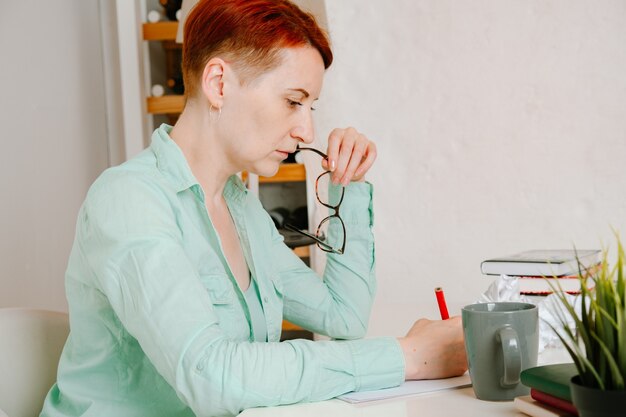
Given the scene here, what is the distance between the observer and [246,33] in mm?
1163

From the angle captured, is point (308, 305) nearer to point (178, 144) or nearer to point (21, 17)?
point (178, 144)

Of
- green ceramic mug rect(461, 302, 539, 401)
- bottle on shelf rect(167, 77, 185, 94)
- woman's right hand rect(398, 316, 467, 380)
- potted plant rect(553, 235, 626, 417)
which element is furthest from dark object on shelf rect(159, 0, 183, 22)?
potted plant rect(553, 235, 626, 417)

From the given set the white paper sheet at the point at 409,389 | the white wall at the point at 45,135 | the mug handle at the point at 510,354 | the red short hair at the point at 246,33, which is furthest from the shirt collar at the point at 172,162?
the white wall at the point at 45,135

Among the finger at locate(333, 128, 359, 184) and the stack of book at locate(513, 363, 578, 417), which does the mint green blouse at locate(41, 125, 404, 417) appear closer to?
the finger at locate(333, 128, 359, 184)

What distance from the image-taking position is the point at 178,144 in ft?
3.99

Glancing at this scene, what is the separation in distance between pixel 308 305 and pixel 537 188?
1.06m

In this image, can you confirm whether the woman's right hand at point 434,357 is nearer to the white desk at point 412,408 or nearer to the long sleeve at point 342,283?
the white desk at point 412,408

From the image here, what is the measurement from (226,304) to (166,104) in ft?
5.92

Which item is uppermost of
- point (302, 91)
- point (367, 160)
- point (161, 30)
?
point (161, 30)

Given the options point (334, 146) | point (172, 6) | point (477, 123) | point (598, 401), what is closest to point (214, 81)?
point (334, 146)

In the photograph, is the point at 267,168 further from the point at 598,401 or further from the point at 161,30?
the point at 161,30

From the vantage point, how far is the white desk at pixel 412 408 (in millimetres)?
819

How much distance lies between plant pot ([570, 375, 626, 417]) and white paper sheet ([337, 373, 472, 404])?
1.05ft

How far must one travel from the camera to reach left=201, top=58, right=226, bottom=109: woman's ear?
1164mm
